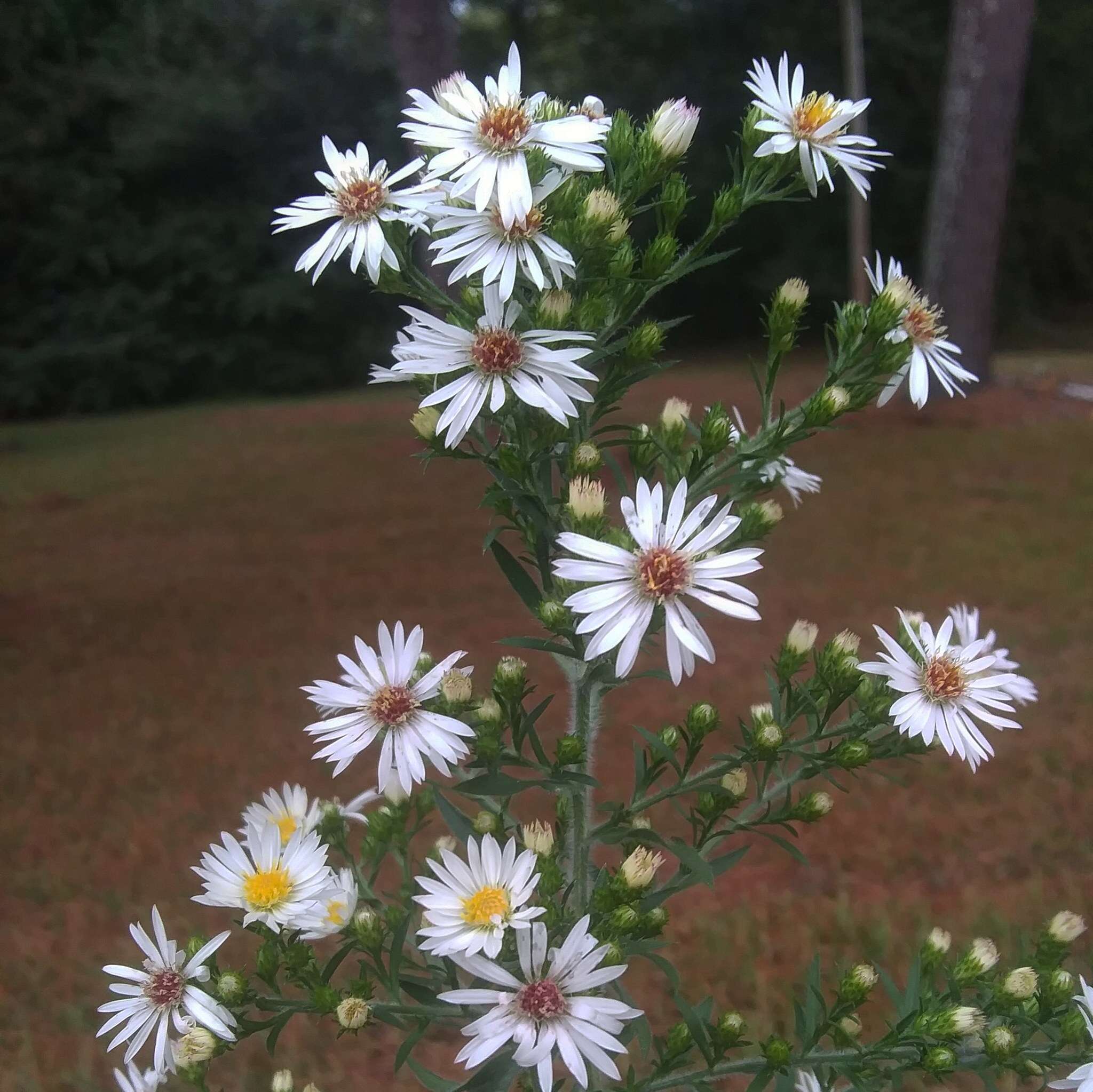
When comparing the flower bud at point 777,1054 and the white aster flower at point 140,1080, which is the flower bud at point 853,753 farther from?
the white aster flower at point 140,1080

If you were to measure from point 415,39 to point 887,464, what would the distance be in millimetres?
3048

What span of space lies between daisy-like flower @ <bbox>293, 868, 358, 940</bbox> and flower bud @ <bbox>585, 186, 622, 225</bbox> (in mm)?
603

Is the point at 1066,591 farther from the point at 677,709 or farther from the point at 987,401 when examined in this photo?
the point at 987,401

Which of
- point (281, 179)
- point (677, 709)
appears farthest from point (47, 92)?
point (677, 709)

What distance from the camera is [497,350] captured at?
0.72m

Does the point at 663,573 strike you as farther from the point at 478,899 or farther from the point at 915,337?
the point at 915,337

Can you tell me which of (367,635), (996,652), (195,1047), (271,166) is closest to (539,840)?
(195,1047)

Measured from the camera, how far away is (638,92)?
10.9 meters

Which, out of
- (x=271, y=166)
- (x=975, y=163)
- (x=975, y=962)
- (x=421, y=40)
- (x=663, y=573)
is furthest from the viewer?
(x=271, y=166)

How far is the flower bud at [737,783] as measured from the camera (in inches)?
36.1

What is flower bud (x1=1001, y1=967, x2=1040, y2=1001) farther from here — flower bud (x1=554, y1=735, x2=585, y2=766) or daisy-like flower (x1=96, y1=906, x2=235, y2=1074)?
daisy-like flower (x1=96, y1=906, x2=235, y2=1074)

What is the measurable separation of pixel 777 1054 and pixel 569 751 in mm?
318

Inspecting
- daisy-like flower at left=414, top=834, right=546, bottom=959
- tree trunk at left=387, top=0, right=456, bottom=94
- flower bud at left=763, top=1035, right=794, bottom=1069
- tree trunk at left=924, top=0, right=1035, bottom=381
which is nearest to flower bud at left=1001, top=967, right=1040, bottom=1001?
flower bud at left=763, top=1035, right=794, bottom=1069

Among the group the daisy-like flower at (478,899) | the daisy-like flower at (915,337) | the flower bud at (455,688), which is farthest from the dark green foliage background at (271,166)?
the daisy-like flower at (478,899)
